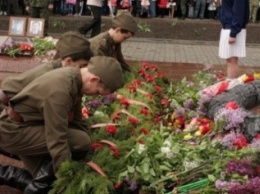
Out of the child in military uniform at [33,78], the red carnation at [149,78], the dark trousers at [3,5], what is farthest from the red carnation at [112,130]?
the dark trousers at [3,5]

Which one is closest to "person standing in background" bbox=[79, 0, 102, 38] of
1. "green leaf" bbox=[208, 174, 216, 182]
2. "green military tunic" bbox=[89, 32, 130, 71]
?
"green military tunic" bbox=[89, 32, 130, 71]

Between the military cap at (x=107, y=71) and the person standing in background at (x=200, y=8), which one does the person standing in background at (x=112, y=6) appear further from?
the military cap at (x=107, y=71)

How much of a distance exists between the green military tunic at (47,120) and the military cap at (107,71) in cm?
11

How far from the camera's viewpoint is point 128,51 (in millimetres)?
11070

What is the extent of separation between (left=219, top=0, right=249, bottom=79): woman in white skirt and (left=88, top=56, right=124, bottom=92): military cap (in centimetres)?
264

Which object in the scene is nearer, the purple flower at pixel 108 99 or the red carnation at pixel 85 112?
the red carnation at pixel 85 112

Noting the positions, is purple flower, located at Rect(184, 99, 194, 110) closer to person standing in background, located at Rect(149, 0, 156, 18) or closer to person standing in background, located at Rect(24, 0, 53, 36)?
person standing in background, located at Rect(24, 0, 53, 36)

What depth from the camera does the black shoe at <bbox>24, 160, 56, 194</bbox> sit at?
11.2 ft

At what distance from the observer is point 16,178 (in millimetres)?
3670

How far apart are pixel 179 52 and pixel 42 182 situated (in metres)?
8.12

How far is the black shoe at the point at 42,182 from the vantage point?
3.42 m

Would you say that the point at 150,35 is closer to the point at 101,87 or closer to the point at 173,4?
the point at 173,4

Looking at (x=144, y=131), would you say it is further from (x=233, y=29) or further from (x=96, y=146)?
(x=233, y=29)

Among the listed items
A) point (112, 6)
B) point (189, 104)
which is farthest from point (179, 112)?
point (112, 6)
